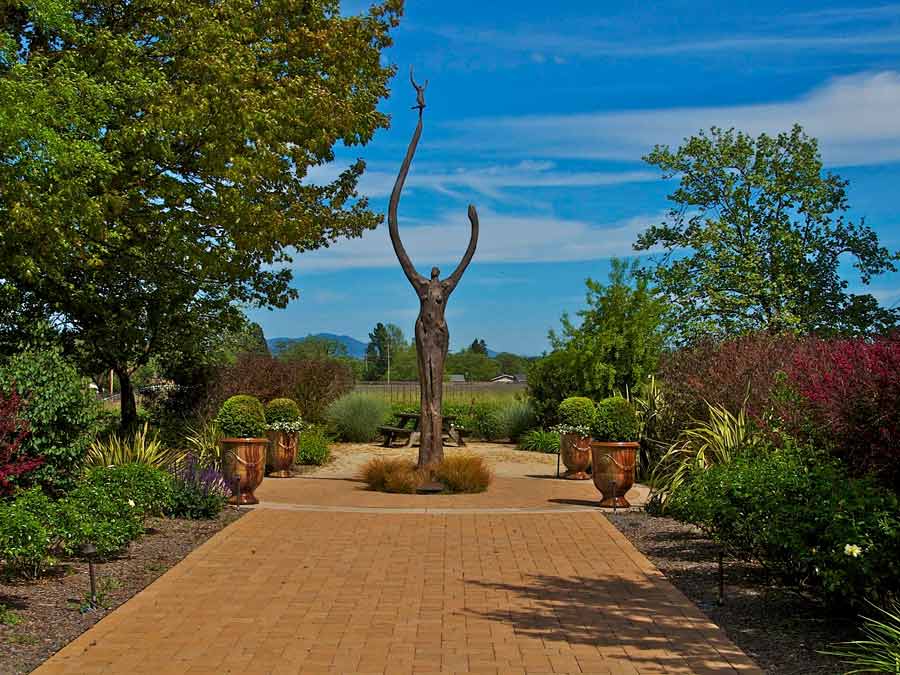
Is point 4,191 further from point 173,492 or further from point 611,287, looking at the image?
point 611,287

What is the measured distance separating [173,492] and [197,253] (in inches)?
145

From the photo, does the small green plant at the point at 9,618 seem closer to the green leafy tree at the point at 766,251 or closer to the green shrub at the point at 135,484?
the green shrub at the point at 135,484

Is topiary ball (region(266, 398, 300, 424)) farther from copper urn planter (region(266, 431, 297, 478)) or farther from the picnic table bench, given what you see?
the picnic table bench

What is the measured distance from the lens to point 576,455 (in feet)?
56.3

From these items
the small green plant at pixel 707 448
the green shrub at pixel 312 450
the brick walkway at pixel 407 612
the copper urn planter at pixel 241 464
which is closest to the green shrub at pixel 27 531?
the brick walkway at pixel 407 612

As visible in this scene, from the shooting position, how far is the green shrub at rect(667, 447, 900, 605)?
582cm

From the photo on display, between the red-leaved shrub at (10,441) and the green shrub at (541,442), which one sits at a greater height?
the red-leaved shrub at (10,441)

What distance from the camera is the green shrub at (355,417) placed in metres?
24.1

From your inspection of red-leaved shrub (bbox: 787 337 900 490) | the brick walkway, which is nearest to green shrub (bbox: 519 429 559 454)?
the brick walkway

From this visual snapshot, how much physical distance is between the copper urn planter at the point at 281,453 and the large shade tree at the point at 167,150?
86.2 inches

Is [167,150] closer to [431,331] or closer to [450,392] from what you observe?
[431,331]

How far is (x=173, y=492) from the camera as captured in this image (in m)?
11.1

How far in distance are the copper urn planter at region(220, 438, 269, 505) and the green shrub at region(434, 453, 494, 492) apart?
3.03 meters

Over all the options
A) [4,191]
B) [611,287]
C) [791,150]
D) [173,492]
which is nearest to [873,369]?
[173,492]
